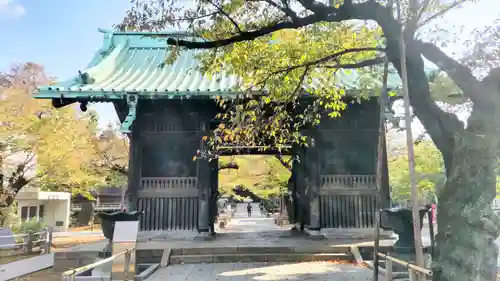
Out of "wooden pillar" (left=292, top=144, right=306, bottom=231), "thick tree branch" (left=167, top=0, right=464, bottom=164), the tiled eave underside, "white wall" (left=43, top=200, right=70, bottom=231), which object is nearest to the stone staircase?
"wooden pillar" (left=292, top=144, right=306, bottom=231)

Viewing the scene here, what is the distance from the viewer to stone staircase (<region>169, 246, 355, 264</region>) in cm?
998

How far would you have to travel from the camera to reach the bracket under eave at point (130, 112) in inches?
418

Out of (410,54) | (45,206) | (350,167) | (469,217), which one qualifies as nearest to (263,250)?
(350,167)

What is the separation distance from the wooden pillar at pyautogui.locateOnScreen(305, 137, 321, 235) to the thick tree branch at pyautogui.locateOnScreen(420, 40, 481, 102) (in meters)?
7.08

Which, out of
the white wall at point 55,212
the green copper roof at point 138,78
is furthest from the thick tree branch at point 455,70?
the white wall at point 55,212

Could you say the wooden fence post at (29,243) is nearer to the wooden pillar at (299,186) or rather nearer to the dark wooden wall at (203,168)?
the dark wooden wall at (203,168)

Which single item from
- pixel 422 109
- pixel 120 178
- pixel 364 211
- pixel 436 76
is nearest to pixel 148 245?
pixel 364 211

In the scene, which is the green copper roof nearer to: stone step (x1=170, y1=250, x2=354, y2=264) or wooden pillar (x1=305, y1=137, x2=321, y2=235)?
wooden pillar (x1=305, y1=137, x2=321, y2=235)

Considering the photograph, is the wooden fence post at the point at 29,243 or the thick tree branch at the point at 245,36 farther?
the wooden fence post at the point at 29,243

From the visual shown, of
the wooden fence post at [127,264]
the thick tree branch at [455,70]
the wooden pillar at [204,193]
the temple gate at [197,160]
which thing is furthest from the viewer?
the temple gate at [197,160]

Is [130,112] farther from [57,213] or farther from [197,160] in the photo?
[57,213]

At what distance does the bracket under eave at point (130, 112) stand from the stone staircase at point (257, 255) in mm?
3692

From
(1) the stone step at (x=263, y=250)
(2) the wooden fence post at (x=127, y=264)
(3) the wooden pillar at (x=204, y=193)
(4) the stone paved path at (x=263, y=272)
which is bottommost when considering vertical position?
(4) the stone paved path at (x=263, y=272)

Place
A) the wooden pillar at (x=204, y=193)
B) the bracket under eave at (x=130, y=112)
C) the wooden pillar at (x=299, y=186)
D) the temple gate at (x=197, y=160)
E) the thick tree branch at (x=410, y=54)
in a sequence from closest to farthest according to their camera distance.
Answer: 1. the thick tree branch at (x=410, y=54)
2. the bracket under eave at (x=130, y=112)
3. the wooden pillar at (x=204, y=193)
4. the temple gate at (x=197, y=160)
5. the wooden pillar at (x=299, y=186)
